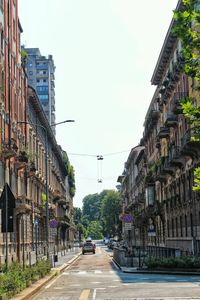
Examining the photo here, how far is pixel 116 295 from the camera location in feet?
61.8

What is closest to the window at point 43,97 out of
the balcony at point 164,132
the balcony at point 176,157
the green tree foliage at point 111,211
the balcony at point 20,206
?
the green tree foliage at point 111,211

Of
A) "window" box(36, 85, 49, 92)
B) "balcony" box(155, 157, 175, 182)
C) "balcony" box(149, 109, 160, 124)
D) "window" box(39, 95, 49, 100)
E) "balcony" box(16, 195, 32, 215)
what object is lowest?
"balcony" box(16, 195, 32, 215)

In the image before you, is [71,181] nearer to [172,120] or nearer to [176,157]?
[172,120]

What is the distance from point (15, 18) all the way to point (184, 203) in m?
19.4

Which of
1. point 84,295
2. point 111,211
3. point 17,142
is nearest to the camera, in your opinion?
point 84,295

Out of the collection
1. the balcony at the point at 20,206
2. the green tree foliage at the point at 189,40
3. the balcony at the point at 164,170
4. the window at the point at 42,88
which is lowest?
the balcony at the point at 20,206

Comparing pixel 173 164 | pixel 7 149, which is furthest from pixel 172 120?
pixel 7 149

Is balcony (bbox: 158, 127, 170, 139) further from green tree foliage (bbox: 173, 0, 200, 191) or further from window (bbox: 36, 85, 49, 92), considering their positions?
window (bbox: 36, 85, 49, 92)

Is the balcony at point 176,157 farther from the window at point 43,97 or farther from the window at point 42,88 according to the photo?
the window at point 42,88

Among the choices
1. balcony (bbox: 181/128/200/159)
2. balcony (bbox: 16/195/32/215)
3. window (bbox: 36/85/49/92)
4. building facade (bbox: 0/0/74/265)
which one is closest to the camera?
building facade (bbox: 0/0/74/265)

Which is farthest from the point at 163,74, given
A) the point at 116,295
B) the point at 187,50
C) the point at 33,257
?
the point at 187,50

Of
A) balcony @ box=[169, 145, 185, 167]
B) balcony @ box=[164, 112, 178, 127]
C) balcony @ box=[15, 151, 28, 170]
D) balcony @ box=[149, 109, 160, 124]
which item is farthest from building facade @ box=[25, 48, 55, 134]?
balcony @ box=[15, 151, 28, 170]

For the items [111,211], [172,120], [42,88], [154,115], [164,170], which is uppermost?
[42,88]

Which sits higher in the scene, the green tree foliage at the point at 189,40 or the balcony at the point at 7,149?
the balcony at the point at 7,149
